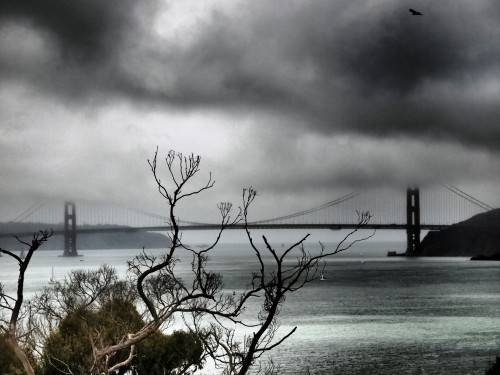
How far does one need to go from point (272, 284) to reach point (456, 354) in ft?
144

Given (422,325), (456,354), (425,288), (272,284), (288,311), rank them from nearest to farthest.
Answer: (272,284), (456,354), (422,325), (288,311), (425,288)

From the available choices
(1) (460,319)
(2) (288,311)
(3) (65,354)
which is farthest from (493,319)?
(3) (65,354)

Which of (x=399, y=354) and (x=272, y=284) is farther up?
(x=272, y=284)

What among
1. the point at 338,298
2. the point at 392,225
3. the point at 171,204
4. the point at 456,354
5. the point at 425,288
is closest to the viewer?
the point at 171,204

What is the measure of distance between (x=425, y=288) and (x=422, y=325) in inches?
1952

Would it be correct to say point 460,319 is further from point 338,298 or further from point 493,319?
point 338,298

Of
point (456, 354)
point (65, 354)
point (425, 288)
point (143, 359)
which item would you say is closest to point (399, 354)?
point (456, 354)

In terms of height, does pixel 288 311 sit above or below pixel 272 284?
below

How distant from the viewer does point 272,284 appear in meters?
8.91

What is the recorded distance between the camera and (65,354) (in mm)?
28984

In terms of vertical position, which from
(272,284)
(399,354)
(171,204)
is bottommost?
(399,354)

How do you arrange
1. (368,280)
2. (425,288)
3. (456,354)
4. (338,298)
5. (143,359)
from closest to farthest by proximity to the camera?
(143,359), (456,354), (338,298), (425,288), (368,280)

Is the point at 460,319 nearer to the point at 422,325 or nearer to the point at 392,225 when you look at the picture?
the point at 422,325

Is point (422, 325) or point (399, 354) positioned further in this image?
point (422, 325)
